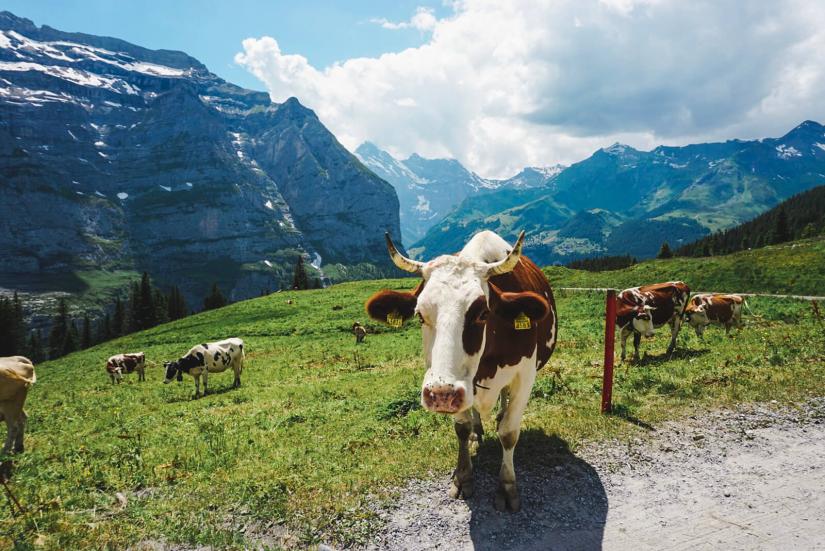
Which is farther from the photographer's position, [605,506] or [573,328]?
[573,328]

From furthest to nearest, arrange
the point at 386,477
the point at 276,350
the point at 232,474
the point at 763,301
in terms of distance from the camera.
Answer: the point at 276,350
the point at 763,301
the point at 232,474
the point at 386,477

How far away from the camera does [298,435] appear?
1040cm

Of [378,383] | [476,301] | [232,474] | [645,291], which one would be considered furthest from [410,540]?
[645,291]

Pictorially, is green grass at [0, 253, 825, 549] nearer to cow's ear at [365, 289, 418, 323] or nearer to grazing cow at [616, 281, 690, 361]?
grazing cow at [616, 281, 690, 361]

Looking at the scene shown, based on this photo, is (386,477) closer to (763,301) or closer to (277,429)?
(277,429)

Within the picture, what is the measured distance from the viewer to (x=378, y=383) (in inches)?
634

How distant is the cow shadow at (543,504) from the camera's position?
568 centimetres

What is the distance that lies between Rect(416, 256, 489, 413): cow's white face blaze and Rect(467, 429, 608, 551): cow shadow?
2.42m

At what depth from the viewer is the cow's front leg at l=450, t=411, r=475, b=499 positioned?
6660mm

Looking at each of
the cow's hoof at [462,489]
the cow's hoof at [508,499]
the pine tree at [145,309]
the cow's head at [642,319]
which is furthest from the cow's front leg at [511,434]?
the pine tree at [145,309]

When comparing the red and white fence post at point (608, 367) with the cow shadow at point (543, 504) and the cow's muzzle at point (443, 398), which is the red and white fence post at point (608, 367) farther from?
the cow's muzzle at point (443, 398)

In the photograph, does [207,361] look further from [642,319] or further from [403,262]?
[642,319]

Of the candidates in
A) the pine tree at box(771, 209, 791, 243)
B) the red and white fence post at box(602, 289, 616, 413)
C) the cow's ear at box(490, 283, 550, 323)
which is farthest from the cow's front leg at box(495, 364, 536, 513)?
the pine tree at box(771, 209, 791, 243)

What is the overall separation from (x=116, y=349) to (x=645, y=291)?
167 ft
